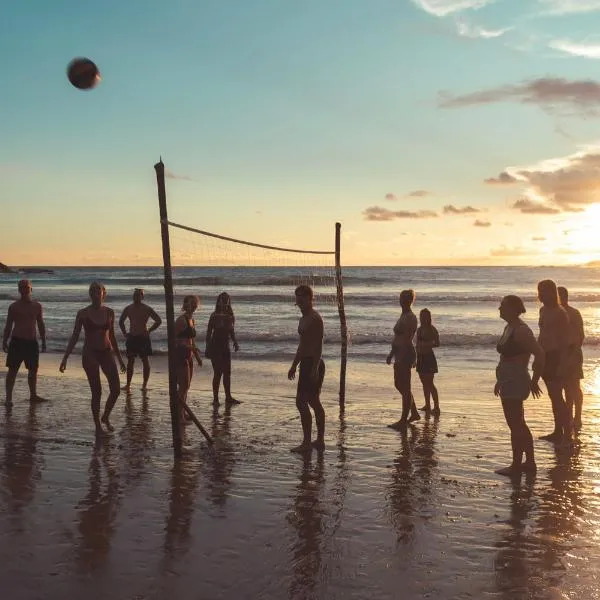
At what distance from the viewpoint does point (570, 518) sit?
5.86 meters

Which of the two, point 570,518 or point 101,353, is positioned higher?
point 101,353

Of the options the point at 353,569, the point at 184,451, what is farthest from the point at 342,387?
the point at 353,569

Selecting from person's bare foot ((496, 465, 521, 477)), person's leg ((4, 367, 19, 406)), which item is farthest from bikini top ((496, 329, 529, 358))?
person's leg ((4, 367, 19, 406))

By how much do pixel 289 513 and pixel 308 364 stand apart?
2403 mm

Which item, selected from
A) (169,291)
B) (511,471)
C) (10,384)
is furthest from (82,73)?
(511,471)

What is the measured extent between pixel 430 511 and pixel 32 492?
3.51m

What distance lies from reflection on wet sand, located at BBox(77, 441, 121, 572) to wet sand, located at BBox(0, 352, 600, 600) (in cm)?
2

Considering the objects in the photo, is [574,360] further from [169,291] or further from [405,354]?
[169,291]

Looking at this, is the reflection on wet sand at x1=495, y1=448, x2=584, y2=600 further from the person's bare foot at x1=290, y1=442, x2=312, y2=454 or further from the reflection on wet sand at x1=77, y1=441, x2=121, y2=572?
the reflection on wet sand at x1=77, y1=441, x2=121, y2=572

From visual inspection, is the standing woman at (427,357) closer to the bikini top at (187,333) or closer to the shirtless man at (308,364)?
the shirtless man at (308,364)

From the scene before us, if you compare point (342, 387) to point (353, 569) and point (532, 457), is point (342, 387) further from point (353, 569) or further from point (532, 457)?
point (353, 569)

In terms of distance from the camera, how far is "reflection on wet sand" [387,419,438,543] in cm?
579

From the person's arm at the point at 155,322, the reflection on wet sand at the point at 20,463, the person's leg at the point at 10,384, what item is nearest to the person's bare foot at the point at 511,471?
the reflection on wet sand at the point at 20,463

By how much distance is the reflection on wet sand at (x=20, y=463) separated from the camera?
6.23 meters
